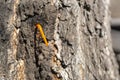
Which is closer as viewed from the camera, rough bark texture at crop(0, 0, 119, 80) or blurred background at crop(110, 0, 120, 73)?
rough bark texture at crop(0, 0, 119, 80)

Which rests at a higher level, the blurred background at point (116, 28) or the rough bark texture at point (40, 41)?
the rough bark texture at point (40, 41)

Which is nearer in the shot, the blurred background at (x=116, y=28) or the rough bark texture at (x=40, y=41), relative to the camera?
the rough bark texture at (x=40, y=41)

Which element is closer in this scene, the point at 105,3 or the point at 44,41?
the point at 44,41

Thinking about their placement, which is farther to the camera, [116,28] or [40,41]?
[116,28]

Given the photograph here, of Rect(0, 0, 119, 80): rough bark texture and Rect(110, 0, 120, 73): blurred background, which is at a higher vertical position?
Rect(0, 0, 119, 80): rough bark texture

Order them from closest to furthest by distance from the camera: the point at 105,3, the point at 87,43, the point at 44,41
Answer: the point at 44,41 < the point at 87,43 < the point at 105,3

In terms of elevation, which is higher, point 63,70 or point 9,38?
point 9,38

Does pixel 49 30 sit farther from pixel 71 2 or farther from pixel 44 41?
pixel 71 2

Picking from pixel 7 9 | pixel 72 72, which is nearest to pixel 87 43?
pixel 72 72

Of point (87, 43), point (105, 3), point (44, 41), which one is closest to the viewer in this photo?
point (44, 41)

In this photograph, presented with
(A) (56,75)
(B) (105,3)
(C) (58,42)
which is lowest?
(A) (56,75)

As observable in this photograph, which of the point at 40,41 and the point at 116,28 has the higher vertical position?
the point at 40,41
